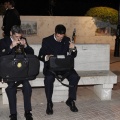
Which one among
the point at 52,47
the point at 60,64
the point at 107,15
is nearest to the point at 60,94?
the point at 60,64

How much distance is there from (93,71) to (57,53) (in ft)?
3.35

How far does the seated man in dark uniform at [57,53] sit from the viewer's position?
5.52 meters

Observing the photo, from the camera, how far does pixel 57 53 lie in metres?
5.78

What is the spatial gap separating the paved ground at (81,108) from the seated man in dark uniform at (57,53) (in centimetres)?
15

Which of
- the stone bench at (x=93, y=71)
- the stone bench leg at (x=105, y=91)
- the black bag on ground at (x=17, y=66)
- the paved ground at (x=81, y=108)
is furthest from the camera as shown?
the stone bench leg at (x=105, y=91)

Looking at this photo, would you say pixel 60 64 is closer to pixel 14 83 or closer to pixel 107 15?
pixel 14 83

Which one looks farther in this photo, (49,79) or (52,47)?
(52,47)

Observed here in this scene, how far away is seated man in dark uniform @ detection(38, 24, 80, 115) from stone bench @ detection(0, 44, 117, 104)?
284 mm

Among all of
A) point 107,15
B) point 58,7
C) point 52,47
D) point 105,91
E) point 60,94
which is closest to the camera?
point 52,47

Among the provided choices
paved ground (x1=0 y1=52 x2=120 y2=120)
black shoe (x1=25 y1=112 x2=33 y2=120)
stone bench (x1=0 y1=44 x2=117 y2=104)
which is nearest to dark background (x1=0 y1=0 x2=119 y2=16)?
stone bench (x1=0 y1=44 x2=117 y2=104)

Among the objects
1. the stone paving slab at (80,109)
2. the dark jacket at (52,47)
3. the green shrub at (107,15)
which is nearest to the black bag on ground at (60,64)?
the dark jacket at (52,47)

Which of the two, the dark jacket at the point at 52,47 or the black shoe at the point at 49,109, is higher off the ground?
the dark jacket at the point at 52,47

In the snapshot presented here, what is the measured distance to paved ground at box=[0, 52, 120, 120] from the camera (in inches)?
215

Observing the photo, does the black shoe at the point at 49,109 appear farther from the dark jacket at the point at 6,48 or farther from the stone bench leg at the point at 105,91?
the stone bench leg at the point at 105,91
